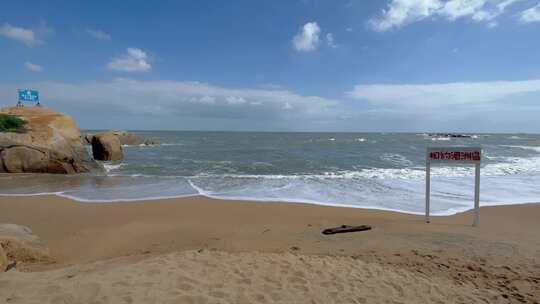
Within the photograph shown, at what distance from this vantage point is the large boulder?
21.8 meters

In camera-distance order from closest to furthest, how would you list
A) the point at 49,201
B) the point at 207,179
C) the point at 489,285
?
the point at 489,285
the point at 49,201
the point at 207,179

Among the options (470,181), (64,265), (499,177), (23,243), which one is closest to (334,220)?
(64,265)

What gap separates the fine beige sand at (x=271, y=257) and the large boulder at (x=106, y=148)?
14.4 meters

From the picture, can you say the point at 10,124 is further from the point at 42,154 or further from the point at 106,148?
the point at 42,154

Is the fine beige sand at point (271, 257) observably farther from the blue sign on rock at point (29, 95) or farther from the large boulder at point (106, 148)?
the blue sign on rock at point (29, 95)

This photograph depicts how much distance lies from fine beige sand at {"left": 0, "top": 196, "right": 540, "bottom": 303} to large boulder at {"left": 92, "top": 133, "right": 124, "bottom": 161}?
47.2ft

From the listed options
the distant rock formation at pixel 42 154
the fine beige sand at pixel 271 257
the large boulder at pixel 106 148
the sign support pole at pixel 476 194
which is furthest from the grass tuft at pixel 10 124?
the sign support pole at pixel 476 194

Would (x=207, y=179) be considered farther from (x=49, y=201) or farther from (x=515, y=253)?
(x=515, y=253)

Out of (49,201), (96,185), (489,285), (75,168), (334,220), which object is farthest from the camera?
(75,168)

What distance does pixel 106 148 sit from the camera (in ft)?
71.4

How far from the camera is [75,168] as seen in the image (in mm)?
14938

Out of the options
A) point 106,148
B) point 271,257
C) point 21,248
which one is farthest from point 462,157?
point 106,148

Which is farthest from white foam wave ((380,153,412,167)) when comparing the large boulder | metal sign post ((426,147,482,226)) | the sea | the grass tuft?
the grass tuft

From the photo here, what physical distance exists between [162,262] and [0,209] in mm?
6808
